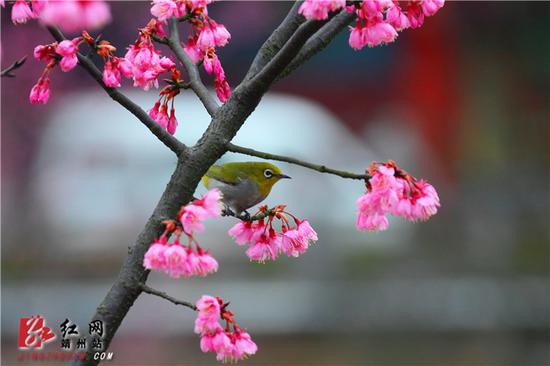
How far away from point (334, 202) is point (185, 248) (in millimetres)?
6559

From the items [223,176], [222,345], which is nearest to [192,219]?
[222,345]

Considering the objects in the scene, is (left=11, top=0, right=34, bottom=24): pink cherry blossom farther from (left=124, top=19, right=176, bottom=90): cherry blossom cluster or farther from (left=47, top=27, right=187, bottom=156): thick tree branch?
(left=124, top=19, right=176, bottom=90): cherry blossom cluster

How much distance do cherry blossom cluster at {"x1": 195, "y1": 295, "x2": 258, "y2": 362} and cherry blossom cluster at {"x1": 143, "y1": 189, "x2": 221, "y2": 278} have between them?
91 mm

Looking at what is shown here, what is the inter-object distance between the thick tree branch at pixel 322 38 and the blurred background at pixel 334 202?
4.18 meters

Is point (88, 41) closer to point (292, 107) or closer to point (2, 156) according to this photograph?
point (2, 156)

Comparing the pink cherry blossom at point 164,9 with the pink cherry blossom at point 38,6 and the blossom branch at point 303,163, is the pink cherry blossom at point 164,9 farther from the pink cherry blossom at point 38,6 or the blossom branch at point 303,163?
the blossom branch at point 303,163

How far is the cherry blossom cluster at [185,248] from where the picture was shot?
1524 millimetres

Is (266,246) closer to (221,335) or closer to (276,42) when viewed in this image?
(221,335)

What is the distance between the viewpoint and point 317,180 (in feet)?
26.5

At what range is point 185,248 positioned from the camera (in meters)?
1.61

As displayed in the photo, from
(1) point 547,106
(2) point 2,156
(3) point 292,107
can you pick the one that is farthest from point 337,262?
(1) point 547,106

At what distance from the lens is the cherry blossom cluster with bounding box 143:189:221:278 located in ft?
5.00

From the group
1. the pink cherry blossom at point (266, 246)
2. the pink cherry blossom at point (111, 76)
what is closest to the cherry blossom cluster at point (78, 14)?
the pink cherry blossom at point (111, 76)

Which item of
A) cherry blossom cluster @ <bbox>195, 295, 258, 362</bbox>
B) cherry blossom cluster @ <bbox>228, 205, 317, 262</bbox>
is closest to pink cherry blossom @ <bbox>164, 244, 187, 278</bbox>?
cherry blossom cluster @ <bbox>195, 295, 258, 362</bbox>
